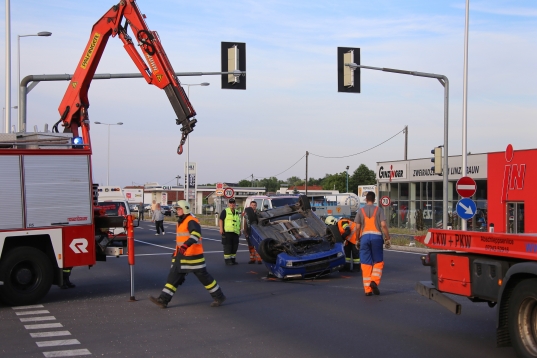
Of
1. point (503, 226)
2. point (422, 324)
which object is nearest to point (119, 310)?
point (422, 324)

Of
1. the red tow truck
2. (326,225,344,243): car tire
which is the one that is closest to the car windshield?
(326,225,344,243): car tire

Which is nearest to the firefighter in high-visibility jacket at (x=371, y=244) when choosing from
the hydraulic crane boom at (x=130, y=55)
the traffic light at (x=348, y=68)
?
the hydraulic crane boom at (x=130, y=55)

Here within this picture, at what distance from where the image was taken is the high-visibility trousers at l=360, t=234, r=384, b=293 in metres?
11.9

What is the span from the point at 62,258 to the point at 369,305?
5.22m

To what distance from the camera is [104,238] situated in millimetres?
12492

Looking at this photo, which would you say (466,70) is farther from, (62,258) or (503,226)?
(62,258)

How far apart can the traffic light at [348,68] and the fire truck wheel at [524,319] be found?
1318 centimetres

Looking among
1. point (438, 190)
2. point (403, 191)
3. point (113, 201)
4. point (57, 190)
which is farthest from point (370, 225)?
point (403, 191)

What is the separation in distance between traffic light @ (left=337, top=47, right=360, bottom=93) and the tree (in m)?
78.9

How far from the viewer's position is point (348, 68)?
19250 mm

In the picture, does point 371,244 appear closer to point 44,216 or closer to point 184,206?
point 184,206

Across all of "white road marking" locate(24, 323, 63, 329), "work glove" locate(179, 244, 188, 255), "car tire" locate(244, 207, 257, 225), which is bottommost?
"white road marking" locate(24, 323, 63, 329)

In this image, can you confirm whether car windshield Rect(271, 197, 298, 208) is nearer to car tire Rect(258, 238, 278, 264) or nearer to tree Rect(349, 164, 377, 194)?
car tire Rect(258, 238, 278, 264)

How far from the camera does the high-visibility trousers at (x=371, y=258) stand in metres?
11.9
